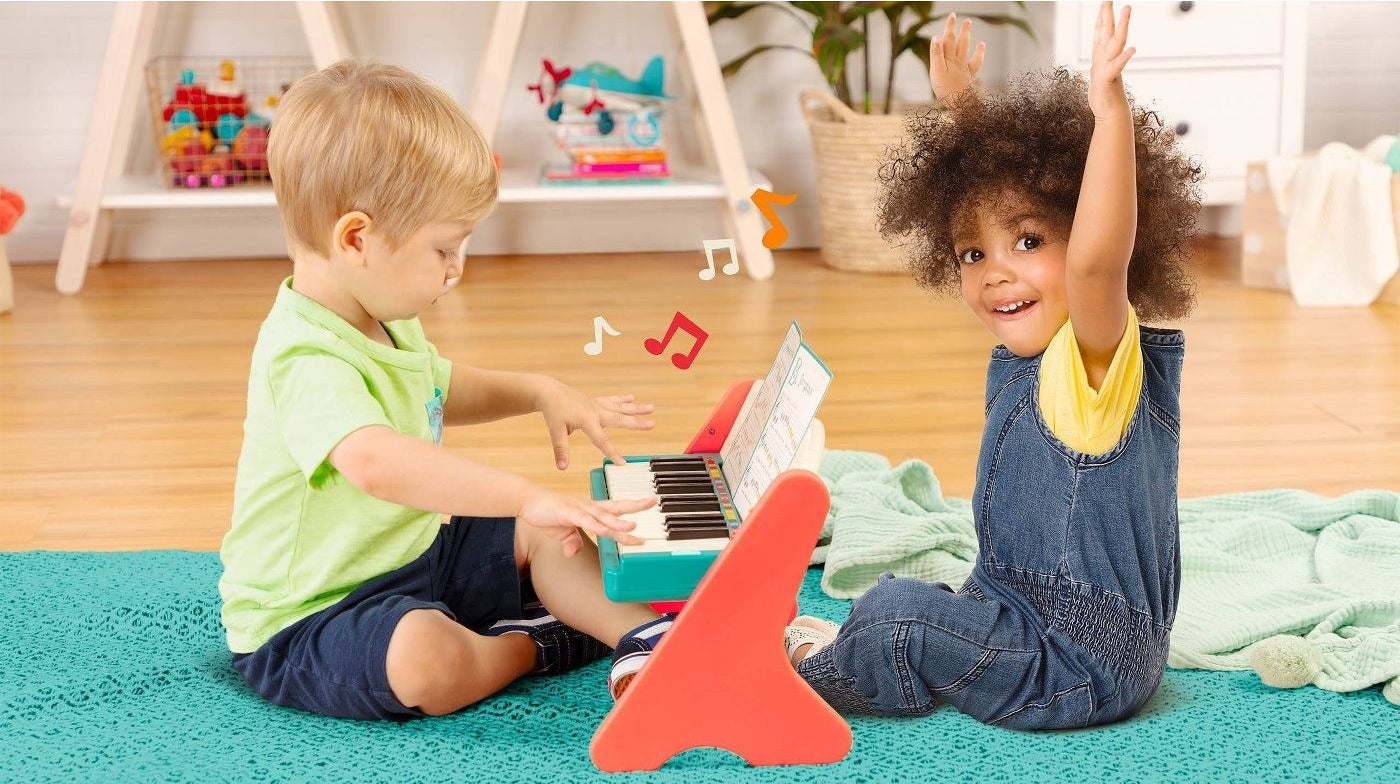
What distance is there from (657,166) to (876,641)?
1.76 m

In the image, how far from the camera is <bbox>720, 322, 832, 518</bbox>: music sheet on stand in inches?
37.7

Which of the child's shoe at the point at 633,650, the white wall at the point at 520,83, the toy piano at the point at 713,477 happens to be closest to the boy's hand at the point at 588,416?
the toy piano at the point at 713,477

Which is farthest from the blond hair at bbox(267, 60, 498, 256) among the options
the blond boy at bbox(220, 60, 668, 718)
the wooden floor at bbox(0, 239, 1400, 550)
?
the wooden floor at bbox(0, 239, 1400, 550)

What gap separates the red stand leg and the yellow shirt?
183 mm

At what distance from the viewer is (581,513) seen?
34.9 inches

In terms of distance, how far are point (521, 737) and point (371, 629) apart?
12 centimetres

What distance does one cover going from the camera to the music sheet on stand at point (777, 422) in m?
0.96

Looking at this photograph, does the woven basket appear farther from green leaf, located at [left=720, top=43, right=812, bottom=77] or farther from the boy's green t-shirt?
the boy's green t-shirt

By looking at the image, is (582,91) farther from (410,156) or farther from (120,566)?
(410,156)

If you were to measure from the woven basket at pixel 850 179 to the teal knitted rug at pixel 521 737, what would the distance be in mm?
1593

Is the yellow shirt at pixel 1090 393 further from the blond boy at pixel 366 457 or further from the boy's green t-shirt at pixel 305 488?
the boy's green t-shirt at pixel 305 488

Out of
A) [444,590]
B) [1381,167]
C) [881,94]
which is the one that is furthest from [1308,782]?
[881,94]

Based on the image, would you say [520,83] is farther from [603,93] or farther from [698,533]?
[698,533]

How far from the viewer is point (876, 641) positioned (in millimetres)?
1002
